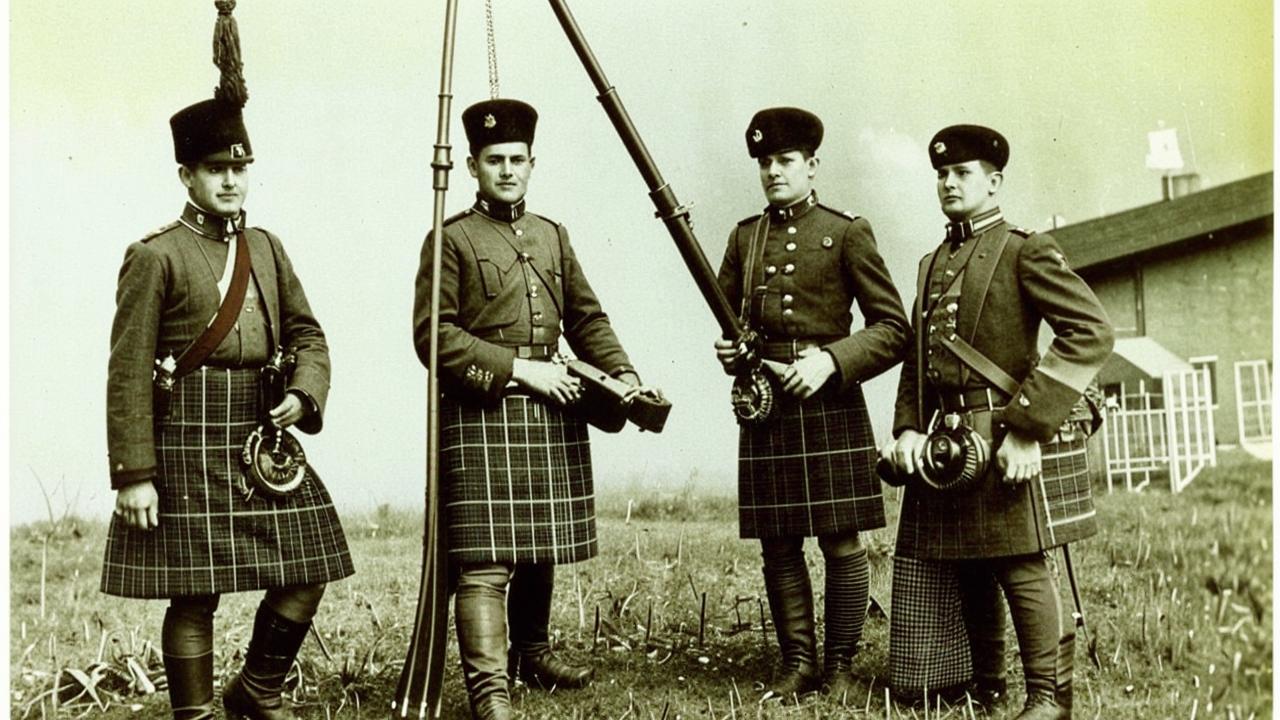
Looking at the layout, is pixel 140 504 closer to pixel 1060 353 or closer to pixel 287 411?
pixel 287 411

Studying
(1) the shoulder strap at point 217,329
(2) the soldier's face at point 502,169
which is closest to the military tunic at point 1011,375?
(2) the soldier's face at point 502,169

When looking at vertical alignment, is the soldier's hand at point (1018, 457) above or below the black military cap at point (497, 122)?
below

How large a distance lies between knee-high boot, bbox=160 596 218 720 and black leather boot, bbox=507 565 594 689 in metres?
1.11

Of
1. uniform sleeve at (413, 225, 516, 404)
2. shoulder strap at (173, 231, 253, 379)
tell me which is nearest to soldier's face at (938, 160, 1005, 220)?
uniform sleeve at (413, 225, 516, 404)

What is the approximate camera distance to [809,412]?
4.72 metres

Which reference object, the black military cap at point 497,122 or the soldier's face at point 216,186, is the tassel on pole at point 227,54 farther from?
the black military cap at point 497,122

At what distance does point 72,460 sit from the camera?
532 cm

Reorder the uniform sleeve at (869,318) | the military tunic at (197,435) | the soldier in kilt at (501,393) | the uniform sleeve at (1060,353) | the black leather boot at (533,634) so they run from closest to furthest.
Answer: the uniform sleeve at (1060,353) < the military tunic at (197,435) < the soldier in kilt at (501,393) < the uniform sleeve at (869,318) < the black leather boot at (533,634)

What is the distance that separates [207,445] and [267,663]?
2.52 feet

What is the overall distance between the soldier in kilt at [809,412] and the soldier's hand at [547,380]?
0.59m

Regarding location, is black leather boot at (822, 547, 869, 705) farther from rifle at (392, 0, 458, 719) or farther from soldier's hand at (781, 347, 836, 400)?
rifle at (392, 0, 458, 719)

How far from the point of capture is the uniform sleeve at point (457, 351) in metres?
4.38

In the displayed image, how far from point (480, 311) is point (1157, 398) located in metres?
2.81

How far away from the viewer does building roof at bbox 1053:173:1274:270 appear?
4.80 metres
